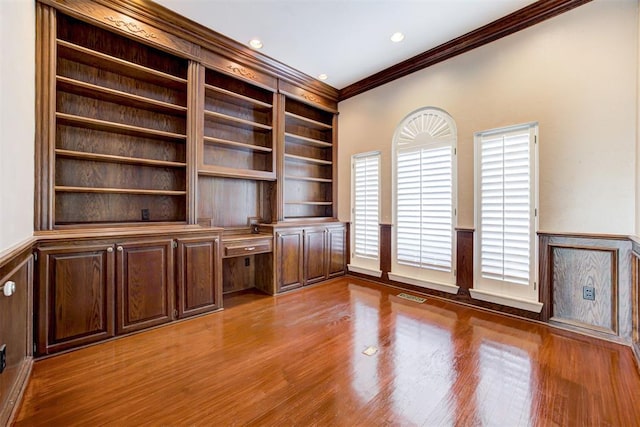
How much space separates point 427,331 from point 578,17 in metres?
3.23

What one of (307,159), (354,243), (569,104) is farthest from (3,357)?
(569,104)

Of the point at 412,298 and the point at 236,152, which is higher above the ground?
the point at 236,152

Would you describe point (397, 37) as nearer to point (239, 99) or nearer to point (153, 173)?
point (239, 99)

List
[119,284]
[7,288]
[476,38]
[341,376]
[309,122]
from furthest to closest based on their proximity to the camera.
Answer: [309,122] → [476,38] → [119,284] → [341,376] → [7,288]

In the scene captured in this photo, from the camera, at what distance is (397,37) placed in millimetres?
3270

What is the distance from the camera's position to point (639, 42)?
7.66 ft

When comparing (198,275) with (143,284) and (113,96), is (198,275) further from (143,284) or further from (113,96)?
(113,96)

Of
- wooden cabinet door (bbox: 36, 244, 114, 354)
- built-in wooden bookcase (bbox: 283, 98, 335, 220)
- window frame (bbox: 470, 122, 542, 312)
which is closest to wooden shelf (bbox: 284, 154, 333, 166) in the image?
built-in wooden bookcase (bbox: 283, 98, 335, 220)

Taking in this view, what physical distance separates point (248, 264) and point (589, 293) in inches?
148

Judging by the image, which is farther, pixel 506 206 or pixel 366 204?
pixel 366 204

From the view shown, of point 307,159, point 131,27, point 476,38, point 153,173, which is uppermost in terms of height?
point 476,38

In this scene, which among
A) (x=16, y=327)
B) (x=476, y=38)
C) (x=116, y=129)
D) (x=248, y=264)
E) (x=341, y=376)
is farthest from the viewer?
(x=248, y=264)

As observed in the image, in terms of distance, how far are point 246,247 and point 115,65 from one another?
2.29m

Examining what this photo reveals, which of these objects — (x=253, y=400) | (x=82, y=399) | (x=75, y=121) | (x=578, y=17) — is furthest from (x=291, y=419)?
(x=578, y=17)
